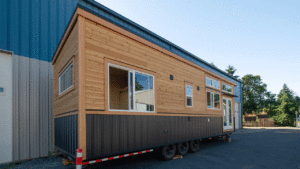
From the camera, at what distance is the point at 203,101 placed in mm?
8500

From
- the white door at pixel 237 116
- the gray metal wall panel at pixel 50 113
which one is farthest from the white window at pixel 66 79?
the white door at pixel 237 116

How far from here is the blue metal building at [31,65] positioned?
606cm

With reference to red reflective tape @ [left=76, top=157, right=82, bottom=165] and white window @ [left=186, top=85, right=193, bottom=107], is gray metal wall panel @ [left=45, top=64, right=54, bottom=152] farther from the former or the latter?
white window @ [left=186, top=85, right=193, bottom=107]

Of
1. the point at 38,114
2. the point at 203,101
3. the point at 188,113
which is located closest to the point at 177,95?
the point at 188,113

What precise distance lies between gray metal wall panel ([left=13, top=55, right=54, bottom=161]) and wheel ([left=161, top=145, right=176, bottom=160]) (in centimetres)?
415

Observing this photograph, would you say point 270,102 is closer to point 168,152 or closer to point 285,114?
point 285,114

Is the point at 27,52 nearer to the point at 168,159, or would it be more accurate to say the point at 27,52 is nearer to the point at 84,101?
the point at 84,101

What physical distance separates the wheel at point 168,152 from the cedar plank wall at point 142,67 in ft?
4.06

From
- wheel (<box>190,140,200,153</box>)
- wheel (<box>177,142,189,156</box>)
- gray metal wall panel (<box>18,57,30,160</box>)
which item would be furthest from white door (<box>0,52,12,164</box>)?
wheel (<box>190,140,200,153</box>)

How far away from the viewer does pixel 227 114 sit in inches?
418

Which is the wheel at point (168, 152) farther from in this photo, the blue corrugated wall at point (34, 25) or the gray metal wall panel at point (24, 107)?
the gray metal wall panel at point (24, 107)

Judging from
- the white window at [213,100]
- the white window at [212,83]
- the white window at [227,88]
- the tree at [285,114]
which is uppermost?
the white window at [212,83]

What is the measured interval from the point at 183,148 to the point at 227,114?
5009mm

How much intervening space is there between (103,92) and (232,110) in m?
9.41
